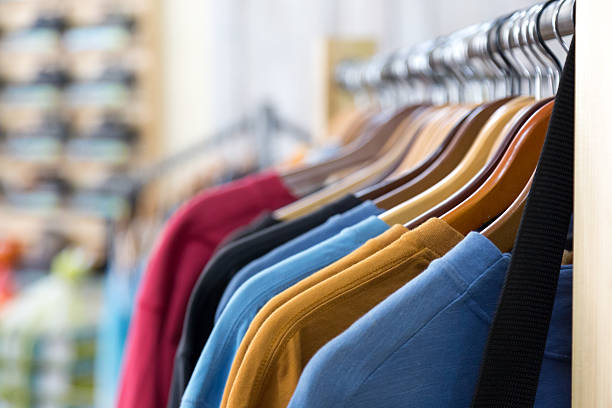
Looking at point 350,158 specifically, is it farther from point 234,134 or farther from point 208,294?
point 234,134

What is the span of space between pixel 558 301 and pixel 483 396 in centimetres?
11

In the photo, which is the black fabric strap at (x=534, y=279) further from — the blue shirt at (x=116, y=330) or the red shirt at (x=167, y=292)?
the blue shirt at (x=116, y=330)

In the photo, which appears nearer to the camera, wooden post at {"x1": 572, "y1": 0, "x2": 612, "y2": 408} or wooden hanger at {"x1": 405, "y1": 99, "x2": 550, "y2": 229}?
wooden post at {"x1": 572, "y1": 0, "x2": 612, "y2": 408}

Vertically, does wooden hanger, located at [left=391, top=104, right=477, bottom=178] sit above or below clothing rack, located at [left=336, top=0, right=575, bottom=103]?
below

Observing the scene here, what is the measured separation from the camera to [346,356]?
15.5 inches

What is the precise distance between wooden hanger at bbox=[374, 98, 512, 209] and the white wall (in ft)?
4.73

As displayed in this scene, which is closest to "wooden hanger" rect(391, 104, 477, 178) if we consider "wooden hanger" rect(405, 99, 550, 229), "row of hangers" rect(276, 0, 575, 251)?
"row of hangers" rect(276, 0, 575, 251)

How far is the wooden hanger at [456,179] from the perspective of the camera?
0.56 metres

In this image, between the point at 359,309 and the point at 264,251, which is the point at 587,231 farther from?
the point at 264,251

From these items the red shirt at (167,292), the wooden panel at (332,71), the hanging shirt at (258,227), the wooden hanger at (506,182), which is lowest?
the red shirt at (167,292)

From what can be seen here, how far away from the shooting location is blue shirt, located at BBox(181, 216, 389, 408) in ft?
1.65

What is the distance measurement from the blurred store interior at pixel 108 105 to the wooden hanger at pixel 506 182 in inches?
55.5

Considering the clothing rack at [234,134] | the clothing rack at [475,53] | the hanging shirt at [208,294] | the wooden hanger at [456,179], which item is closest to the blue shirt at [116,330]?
the clothing rack at [234,134]

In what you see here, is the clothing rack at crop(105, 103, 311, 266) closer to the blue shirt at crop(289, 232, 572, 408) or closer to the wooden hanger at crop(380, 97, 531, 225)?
the wooden hanger at crop(380, 97, 531, 225)
